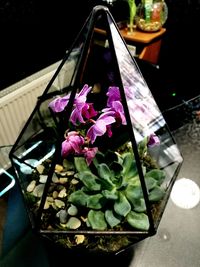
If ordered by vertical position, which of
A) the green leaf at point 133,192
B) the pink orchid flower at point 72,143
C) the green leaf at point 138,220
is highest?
the pink orchid flower at point 72,143

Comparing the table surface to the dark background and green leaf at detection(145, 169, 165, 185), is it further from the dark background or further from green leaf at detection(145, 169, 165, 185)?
green leaf at detection(145, 169, 165, 185)

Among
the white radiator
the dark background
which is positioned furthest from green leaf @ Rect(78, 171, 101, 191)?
the white radiator

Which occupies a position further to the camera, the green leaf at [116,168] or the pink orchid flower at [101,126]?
the green leaf at [116,168]

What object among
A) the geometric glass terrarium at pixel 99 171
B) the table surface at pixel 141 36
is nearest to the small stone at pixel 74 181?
the geometric glass terrarium at pixel 99 171

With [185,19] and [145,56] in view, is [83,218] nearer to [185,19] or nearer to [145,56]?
[145,56]

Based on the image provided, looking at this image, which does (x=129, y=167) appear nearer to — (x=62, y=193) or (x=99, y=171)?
(x=99, y=171)

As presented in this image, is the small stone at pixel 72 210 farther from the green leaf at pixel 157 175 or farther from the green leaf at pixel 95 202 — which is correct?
the green leaf at pixel 157 175

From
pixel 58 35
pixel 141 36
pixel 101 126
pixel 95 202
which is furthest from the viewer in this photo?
pixel 141 36

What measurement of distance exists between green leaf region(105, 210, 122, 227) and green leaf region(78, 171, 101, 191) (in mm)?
67

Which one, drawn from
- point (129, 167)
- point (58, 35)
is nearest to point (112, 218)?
point (129, 167)

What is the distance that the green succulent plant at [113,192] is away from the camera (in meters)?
0.62

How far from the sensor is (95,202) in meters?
0.65

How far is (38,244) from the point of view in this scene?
34.0 inches

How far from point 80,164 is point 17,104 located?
4.00ft
